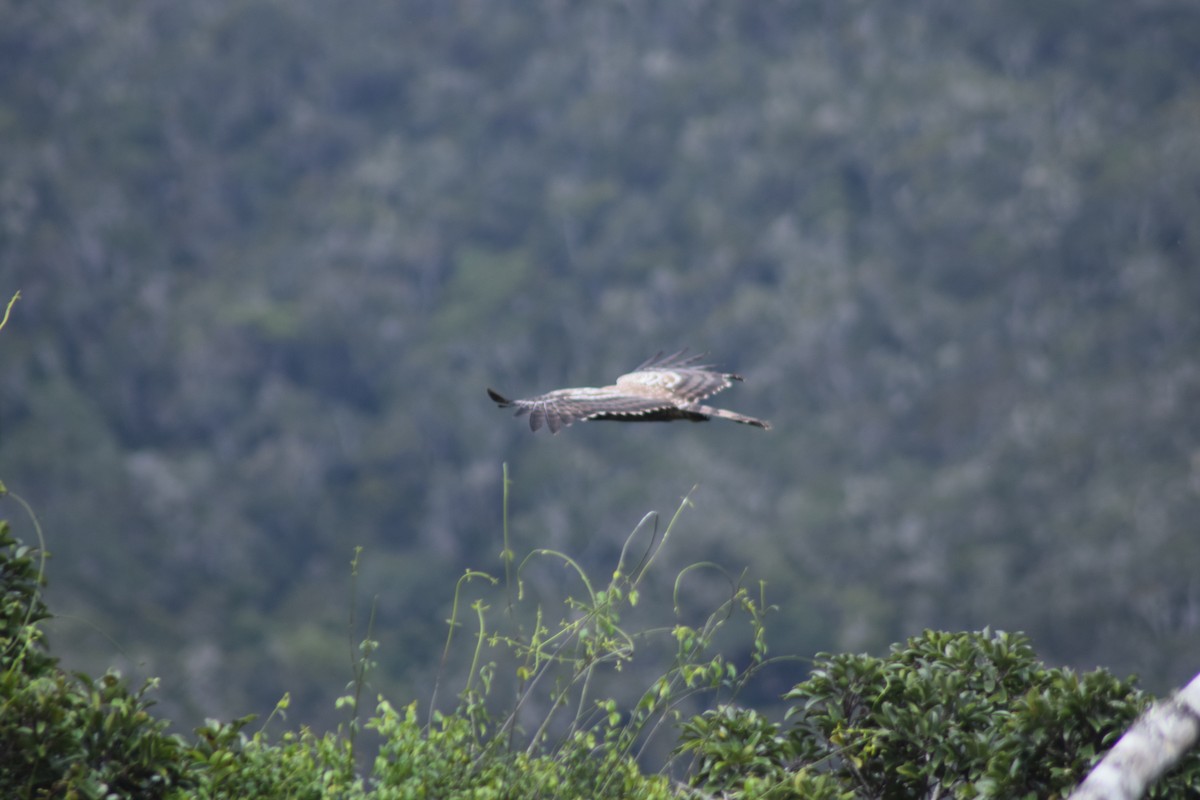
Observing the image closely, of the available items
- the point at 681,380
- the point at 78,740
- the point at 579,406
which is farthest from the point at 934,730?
the point at 78,740

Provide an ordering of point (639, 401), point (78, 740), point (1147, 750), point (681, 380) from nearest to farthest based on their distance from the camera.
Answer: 1. point (1147, 750)
2. point (78, 740)
3. point (639, 401)
4. point (681, 380)

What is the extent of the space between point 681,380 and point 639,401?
182 centimetres

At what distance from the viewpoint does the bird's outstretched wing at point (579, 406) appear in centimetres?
1057

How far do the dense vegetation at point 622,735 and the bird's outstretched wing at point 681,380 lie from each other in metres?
2.91

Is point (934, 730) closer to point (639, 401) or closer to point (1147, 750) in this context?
point (1147, 750)

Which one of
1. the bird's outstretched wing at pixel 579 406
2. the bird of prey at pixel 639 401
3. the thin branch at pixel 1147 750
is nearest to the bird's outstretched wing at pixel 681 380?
the bird of prey at pixel 639 401

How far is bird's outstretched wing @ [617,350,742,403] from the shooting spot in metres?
12.9

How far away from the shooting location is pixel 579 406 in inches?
436

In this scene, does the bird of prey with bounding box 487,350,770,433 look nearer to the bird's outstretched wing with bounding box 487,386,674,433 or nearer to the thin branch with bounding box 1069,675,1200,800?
the bird's outstretched wing with bounding box 487,386,674,433

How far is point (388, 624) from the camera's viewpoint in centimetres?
17725

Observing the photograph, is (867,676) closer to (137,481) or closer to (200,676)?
(200,676)

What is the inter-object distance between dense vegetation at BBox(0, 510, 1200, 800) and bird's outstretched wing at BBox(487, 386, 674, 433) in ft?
4.73

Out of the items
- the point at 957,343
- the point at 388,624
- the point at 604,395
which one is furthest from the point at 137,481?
the point at 604,395

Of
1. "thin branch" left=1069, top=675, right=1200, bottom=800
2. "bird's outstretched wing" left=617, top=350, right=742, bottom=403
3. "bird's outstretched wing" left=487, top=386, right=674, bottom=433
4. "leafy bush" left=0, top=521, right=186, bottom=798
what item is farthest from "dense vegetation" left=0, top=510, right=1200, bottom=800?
"bird's outstretched wing" left=617, top=350, right=742, bottom=403
